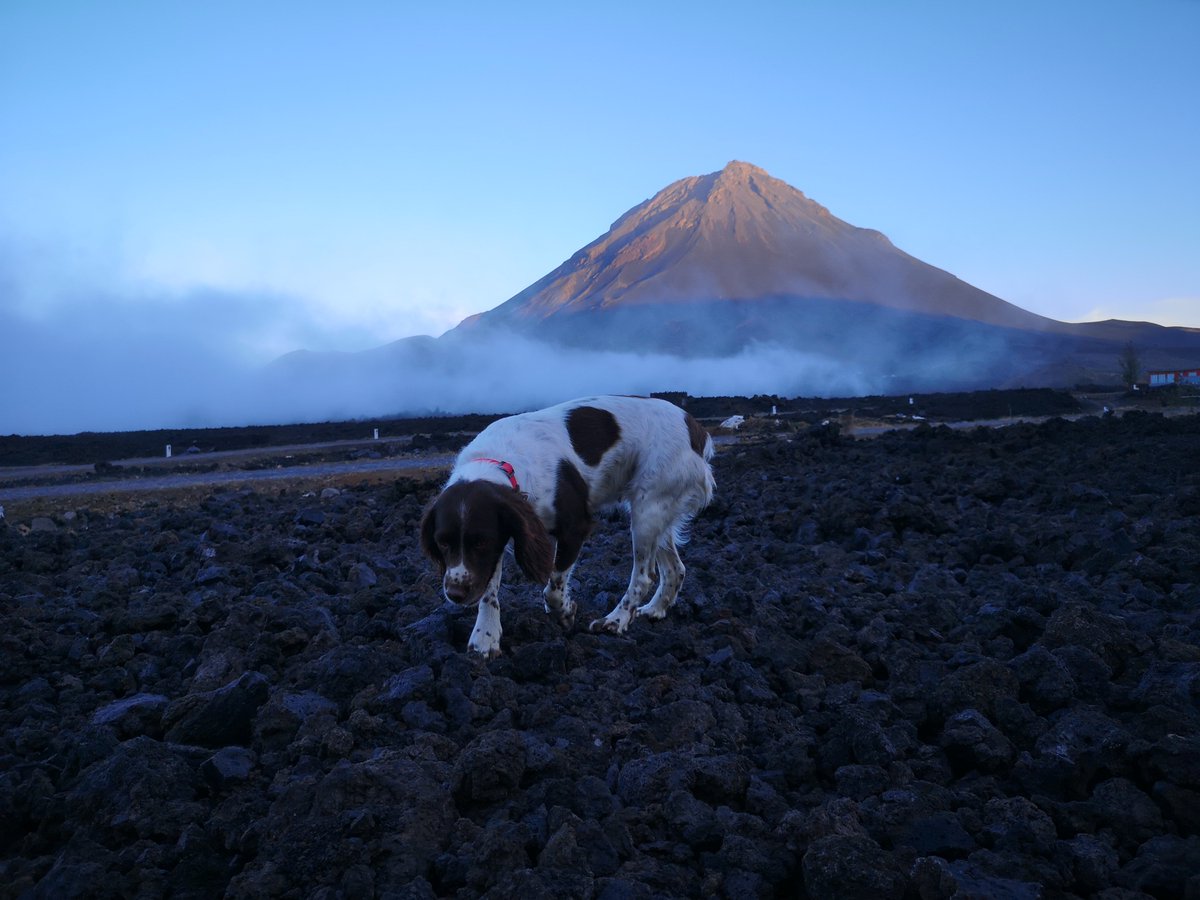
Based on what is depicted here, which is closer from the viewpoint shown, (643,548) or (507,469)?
(507,469)

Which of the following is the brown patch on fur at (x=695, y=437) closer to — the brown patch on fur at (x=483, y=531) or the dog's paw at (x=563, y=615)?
the dog's paw at (x=563, y=615)

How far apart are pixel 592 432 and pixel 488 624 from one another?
172cm

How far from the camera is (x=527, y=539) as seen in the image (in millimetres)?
5715

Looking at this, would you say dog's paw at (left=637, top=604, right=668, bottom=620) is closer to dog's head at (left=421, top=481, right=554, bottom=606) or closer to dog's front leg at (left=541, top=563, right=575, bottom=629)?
dog's front leg at (left=541, top=563, right=575, bottom=629)

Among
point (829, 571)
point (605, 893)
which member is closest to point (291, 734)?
point (605, 893)

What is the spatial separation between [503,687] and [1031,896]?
8.98ft

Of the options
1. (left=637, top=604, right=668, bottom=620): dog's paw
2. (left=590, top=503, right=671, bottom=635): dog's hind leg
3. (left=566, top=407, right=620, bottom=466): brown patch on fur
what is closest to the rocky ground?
(left=637, top=604, right=668, bottom=620): dog's paw

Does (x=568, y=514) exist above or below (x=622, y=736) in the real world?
above

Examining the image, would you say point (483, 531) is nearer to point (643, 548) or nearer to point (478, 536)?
point (478, 536)

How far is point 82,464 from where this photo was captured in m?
37.3

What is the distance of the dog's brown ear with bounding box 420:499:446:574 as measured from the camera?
5836 mm

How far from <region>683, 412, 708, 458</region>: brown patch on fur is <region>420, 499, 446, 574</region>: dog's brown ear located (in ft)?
7.83

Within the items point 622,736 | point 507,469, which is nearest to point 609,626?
point 507,469

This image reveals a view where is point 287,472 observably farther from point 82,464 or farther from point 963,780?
point 963,780
